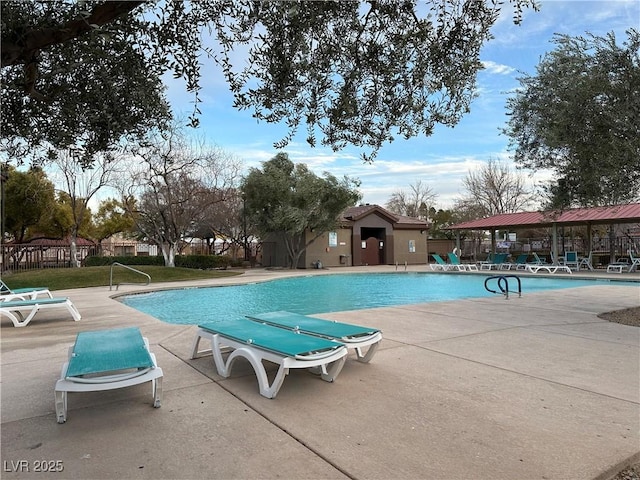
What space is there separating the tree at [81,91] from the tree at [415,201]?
4752 cm

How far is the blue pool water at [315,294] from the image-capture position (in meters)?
11.8

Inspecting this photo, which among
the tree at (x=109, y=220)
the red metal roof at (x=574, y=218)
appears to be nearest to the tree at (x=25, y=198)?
the tree at (x=109, y=220)

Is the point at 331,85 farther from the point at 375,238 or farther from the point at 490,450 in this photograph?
the point at 375,238

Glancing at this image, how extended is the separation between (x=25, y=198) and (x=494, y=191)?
3670 centimetres

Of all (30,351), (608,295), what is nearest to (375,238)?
(608,295)

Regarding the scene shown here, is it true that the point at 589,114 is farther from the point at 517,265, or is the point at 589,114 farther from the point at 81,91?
Result: the point at 517,265

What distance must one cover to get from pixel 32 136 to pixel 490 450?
555 cm

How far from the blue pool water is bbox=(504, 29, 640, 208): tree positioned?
19.7 ft

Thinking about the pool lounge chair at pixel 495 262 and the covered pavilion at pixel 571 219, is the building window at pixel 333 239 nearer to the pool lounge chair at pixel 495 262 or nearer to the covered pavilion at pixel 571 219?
the covered pavilion at pixel 571 219

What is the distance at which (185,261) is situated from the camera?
26.9m

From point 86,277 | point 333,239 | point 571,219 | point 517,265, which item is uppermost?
point 571,219

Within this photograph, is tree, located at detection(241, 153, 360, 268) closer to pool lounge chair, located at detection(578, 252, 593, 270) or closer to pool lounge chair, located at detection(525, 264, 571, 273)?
pool lounge chair, located at detection(525, 264, 571, 273)

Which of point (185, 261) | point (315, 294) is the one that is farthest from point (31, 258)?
point (315, 294)

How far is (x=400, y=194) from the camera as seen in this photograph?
52719 mm
